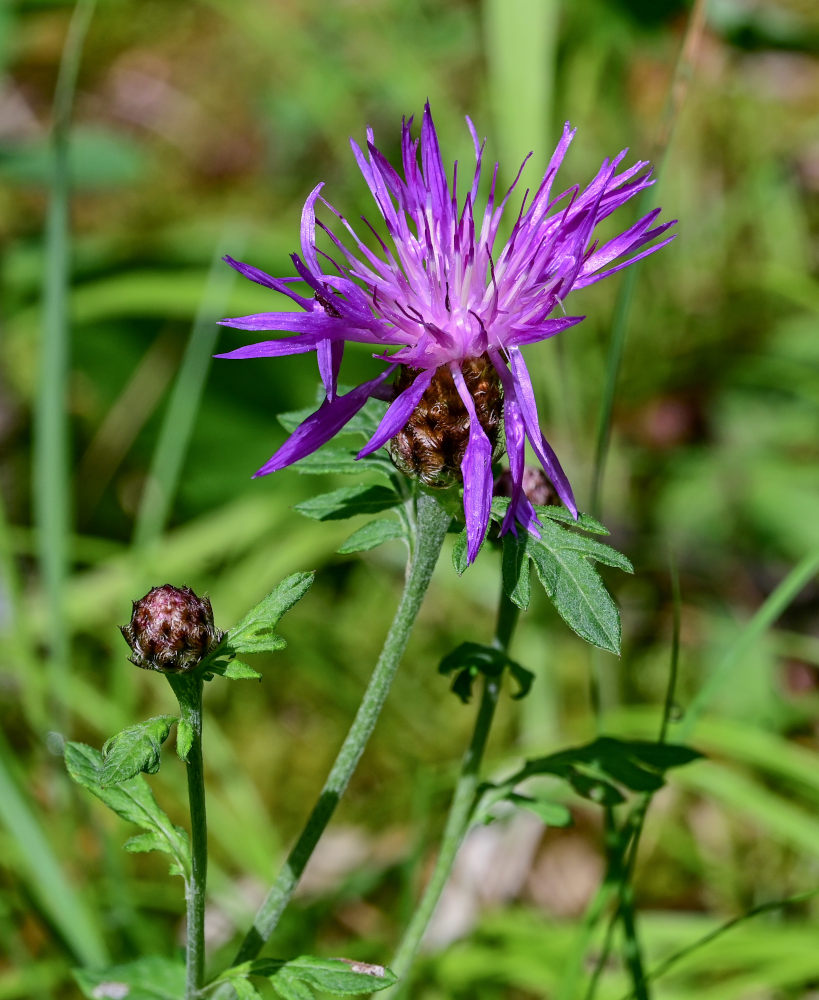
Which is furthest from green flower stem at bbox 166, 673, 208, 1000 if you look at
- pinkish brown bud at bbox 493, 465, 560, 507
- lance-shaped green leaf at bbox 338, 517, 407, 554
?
pinkish brown bud at bbox 493, 465, 560, 507

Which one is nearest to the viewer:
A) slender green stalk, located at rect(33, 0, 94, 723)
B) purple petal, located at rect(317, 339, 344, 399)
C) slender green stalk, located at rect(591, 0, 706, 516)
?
purple petal, located at rect(317, 339, 344, 399)

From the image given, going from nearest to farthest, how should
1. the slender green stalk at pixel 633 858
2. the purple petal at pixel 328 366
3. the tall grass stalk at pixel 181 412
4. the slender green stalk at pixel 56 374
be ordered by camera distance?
the purple petal at pixel 328 366 < the slender green stalk at pixel 633 858 < the slender green stalk at pixel 56 374 < the tall grass stalk at pixel 181 412

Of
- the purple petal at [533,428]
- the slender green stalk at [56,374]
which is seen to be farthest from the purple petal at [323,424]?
the slender green stalk at [56,374]

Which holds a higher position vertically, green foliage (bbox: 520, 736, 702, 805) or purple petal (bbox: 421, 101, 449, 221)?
purple petal (bbox: 421, 101, 449, 221)

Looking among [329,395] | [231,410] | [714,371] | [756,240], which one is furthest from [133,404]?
[329,395]

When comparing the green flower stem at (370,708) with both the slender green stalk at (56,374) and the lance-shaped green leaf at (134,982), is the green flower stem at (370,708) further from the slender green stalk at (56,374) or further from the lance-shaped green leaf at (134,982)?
the slender green stalk at (56,374)

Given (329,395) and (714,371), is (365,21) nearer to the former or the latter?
(714,371)

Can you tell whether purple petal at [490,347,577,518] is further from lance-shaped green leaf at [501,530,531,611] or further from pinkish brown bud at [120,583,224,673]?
pinkish brown bud at [120,583,224,673]

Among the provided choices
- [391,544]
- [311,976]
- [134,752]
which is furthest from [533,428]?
[391,544]
